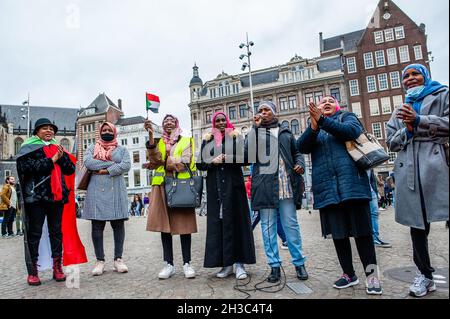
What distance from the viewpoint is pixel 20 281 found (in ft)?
13.7

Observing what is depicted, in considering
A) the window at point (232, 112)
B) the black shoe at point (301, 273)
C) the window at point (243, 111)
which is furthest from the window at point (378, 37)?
the black shoe at point (301, 273)

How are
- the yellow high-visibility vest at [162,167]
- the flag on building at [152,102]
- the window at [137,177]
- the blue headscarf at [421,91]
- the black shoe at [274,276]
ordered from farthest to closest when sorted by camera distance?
the window at [137,177] < the yellow high-visibility vest at [162,167] < the flag on building at [152,102] < the black shoe at [274,276] < the blue headscarf at [421,91]

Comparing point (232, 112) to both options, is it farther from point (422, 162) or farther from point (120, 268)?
point (422, 162)

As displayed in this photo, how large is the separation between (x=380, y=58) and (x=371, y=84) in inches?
125

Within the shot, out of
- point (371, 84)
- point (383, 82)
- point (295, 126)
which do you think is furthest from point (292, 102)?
point (383, 82)

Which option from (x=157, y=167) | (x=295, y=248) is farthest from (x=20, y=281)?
(x=295, y=248)

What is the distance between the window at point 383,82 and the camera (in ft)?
131

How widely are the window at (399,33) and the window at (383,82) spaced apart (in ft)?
14.1

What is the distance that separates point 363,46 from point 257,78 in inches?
552

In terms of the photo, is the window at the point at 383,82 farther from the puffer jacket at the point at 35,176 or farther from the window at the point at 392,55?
the puffer jacket at the point at 35,176

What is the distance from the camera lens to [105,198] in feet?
14.6

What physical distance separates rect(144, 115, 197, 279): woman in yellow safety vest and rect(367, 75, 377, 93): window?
4155 cm

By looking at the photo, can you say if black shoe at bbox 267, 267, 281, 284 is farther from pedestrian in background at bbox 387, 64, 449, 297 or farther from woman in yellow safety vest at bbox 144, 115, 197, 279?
pedestrian in background at bbox 387, 64, 449, 297

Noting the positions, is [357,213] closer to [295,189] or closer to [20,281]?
[295,189]
